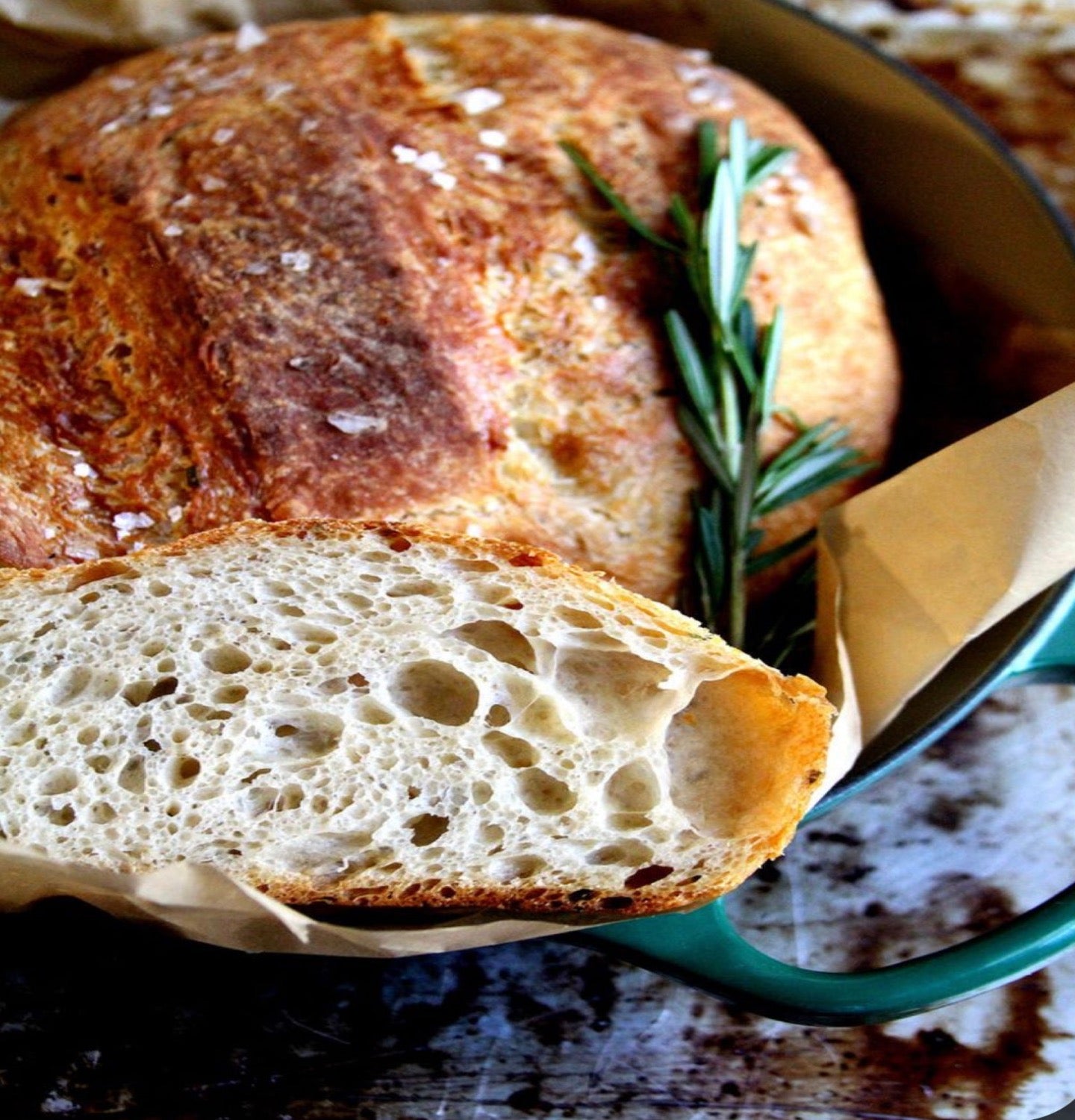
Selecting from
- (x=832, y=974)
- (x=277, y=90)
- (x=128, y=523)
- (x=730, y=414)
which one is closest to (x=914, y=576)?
(x=730, y=414)

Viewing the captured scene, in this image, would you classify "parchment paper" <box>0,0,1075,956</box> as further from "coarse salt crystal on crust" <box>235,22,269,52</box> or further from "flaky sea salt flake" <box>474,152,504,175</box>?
"coarse salt crystal on crust" <box>235,22,269,52</box>

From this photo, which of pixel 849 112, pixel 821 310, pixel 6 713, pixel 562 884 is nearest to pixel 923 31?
pixel 849 112

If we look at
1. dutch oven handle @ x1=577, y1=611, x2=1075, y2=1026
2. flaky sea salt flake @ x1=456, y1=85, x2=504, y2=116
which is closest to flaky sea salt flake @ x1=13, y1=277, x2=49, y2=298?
flaky sea salt flake @ x1=456, y1=85, x2=504, y2=116

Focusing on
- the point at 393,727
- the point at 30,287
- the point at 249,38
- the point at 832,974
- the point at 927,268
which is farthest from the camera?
the point at 927,268

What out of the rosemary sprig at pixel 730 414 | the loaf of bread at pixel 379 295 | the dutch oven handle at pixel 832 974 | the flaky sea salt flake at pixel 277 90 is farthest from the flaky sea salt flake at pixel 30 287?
the dutch oven handle at pixel 832 974

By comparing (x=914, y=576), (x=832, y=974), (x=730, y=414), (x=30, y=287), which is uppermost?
(x=30, y=287)

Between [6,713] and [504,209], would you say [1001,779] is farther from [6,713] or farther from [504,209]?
[6,713]

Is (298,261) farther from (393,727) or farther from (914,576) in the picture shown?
(914,576)
